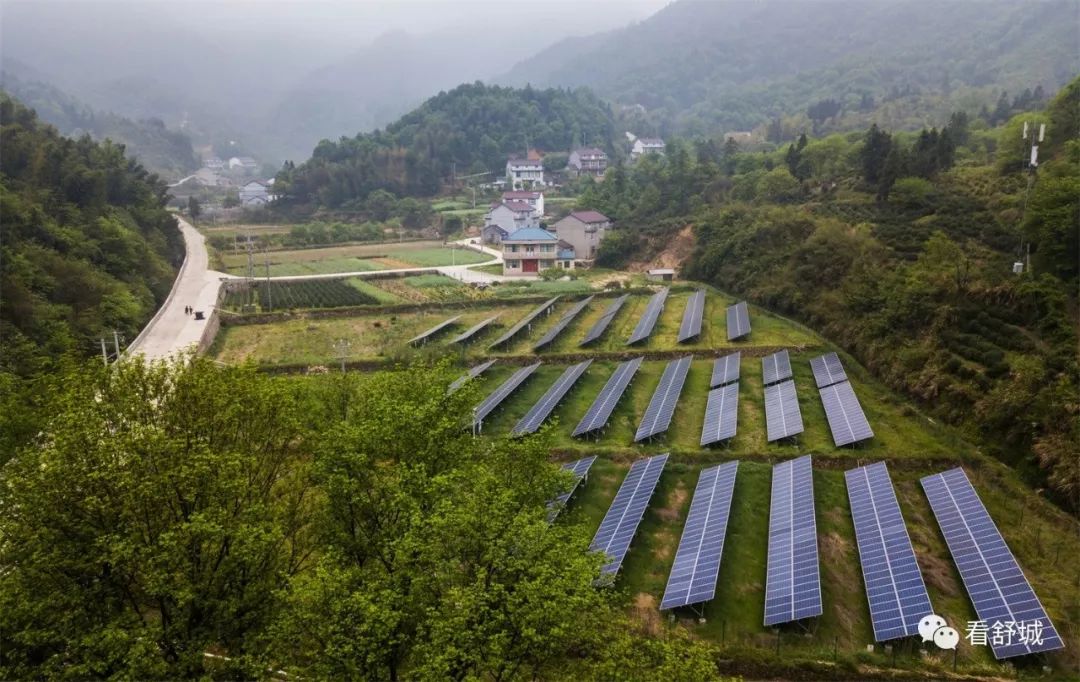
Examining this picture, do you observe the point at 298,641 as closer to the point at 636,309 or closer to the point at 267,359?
the point at 267,359

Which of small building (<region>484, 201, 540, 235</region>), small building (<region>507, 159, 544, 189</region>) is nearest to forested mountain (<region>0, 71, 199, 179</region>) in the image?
small building (<region>507, 159, 544, 189</region>)

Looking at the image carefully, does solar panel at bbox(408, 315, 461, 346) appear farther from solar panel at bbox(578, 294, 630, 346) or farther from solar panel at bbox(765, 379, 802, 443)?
solar panel at bbox(765, 379, 802, 443)

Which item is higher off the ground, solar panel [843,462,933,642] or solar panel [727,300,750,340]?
solar panel [727,300,750,340]

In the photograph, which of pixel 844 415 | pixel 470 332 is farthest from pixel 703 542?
pixel 470 332

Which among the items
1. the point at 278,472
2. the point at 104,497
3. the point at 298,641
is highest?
the point at 104,497

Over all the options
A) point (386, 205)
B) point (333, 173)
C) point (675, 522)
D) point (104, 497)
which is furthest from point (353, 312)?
point (333, 173)

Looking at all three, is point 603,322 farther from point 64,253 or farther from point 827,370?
point 64,253

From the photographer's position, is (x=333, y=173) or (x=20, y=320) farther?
(x=333, y=173)
